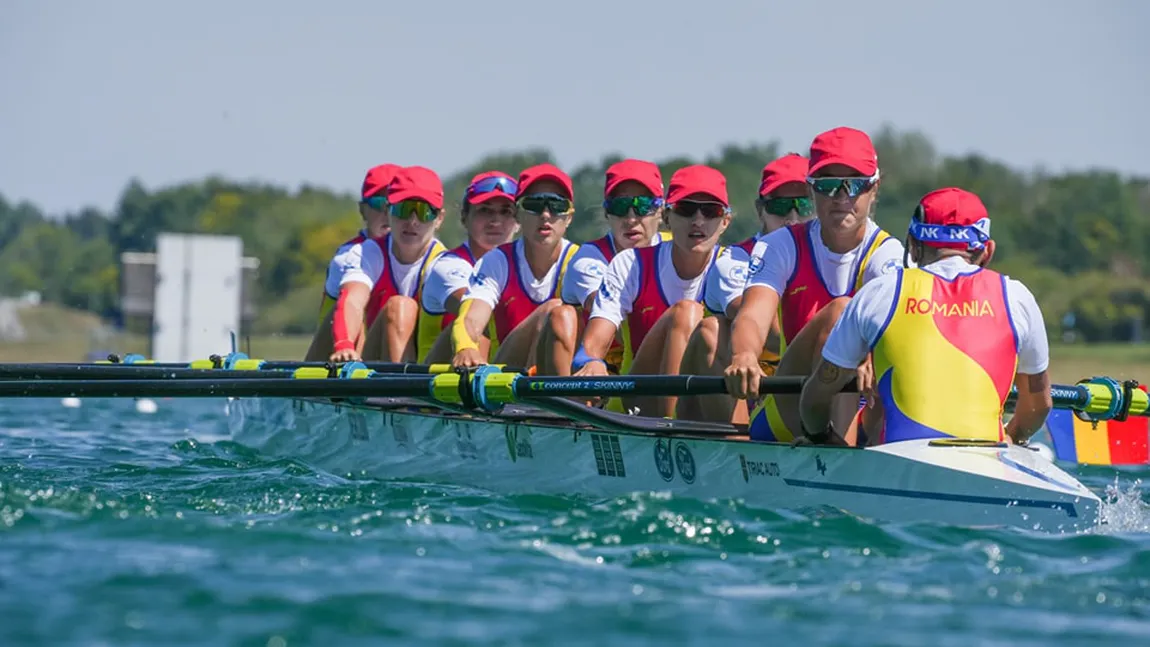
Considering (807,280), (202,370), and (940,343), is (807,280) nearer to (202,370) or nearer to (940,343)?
(940,343)

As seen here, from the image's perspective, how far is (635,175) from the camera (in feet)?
30.0

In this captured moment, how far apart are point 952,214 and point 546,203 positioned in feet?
12.0

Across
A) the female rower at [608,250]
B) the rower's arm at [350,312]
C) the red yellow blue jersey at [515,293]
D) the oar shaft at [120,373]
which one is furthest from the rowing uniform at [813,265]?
the rower's arm at [350,312]

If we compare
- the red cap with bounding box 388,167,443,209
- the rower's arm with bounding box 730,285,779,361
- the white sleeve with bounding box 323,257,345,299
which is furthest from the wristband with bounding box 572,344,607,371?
the white sleeve with bounding box 323,257,345,299

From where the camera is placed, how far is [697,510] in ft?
20.8

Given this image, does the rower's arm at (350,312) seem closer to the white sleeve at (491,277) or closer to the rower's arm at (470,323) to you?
the white sleeve at (491,277)

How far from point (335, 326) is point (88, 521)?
4653 millimetres

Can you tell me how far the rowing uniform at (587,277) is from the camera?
898 centimetres

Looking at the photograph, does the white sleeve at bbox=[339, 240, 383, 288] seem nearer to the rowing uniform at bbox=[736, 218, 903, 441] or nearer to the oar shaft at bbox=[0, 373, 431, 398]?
the oar shaft at bbox=[0, 373, 431, 398]

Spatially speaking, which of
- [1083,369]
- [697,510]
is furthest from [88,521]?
[1083,369]

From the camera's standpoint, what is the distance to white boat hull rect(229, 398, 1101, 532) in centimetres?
595

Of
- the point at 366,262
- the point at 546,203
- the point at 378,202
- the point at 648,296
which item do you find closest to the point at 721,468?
the point at 648,296

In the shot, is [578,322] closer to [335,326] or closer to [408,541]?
[335,326]

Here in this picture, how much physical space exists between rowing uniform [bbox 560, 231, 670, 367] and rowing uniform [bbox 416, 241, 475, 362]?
126 centimetres
